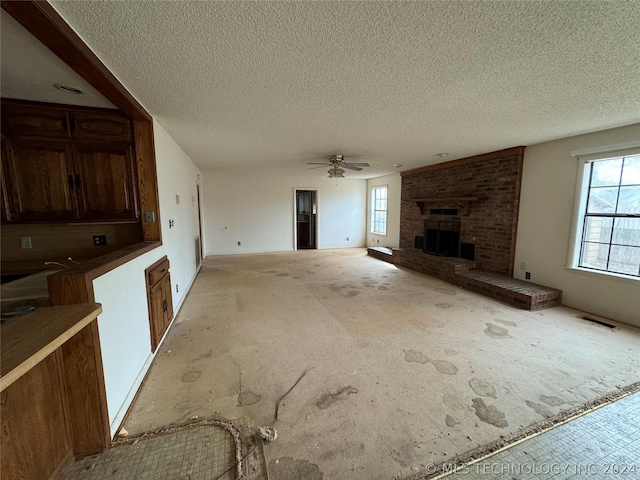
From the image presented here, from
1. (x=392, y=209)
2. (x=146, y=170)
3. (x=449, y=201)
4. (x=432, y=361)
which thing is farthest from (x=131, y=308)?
(x=392, y=209)

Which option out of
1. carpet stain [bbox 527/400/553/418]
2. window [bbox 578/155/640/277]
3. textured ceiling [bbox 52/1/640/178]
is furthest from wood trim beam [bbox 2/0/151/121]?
window [bbox 578/155/640/277]

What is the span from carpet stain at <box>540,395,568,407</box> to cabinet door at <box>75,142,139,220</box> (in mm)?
3717

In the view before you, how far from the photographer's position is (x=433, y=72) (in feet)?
5.82

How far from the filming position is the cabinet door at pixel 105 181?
7.64ft

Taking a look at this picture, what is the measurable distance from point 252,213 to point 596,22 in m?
6.82

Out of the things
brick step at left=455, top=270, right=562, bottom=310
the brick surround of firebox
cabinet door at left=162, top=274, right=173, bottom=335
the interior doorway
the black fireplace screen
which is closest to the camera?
cabinet door at left=162, top=274, right=173, bottom=335

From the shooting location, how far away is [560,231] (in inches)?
141

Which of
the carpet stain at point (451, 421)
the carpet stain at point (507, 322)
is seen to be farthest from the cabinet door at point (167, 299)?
the carpet stain at point (507, 322)

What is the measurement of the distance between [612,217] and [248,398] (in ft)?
14.7

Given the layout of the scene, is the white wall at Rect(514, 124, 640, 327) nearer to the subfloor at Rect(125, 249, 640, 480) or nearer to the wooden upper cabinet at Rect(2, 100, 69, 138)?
the subfloor at Rect(125, 249, 640, 480)

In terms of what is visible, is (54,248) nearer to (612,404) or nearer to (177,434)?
(177,434)

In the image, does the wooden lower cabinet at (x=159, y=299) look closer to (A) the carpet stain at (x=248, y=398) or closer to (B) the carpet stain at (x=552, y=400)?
(A) the carpet stain at (x=248, y=398)

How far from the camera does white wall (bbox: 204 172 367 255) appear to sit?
6.96m

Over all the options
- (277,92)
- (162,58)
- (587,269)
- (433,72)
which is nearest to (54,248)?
(162,58)
